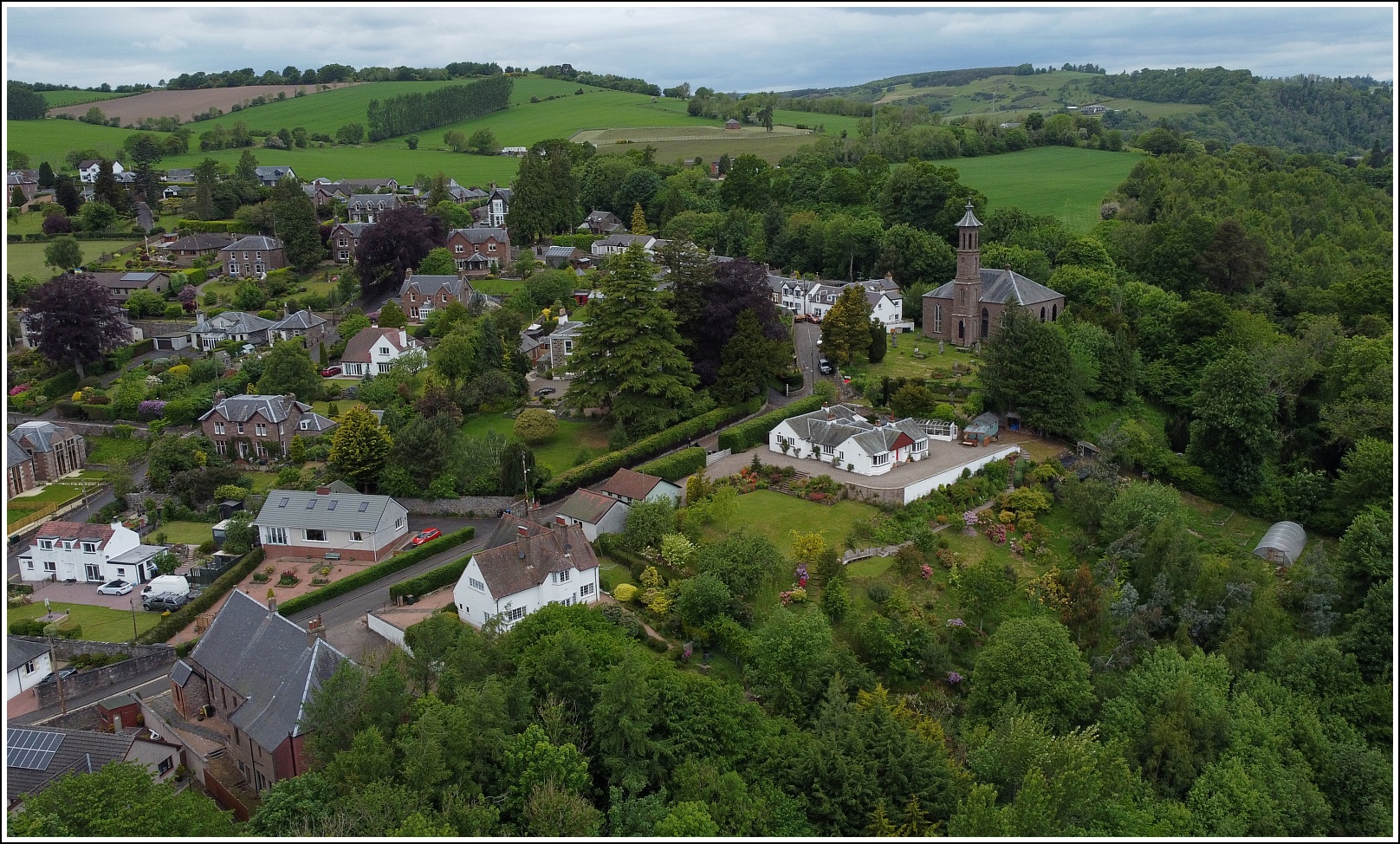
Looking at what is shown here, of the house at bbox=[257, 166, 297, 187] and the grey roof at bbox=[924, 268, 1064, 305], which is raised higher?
the house at bbox=[257, 166, 297, 187]

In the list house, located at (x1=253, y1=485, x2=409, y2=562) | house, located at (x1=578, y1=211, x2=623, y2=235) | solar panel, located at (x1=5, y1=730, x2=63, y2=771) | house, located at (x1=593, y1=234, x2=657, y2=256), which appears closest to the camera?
solar panel, located at (x1=5, y1=730, x2=63, y2=771)

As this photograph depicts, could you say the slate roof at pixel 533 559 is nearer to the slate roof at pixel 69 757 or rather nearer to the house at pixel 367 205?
the slate roof at pixel 69 757

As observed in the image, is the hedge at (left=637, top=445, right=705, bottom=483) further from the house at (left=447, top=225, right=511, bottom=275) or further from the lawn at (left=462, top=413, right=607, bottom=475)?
the house at (left=447, top=225, right=511, bottom=275)

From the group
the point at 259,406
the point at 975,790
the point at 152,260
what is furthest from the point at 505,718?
the point at 152,260

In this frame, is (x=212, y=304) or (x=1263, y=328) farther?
(x=212, y=304)

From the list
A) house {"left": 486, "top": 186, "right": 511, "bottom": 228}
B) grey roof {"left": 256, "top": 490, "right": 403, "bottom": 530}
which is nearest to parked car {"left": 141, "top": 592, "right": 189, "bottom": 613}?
grey roof {"left": 256, "top": 490, "right": 403, "bottom": 530}

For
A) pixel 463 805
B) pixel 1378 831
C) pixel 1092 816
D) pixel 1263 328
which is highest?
pixel 1263 328

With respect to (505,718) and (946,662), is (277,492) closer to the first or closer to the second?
(505,718)

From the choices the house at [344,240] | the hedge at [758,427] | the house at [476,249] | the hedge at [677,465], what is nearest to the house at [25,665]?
the hedge at [677,465]
